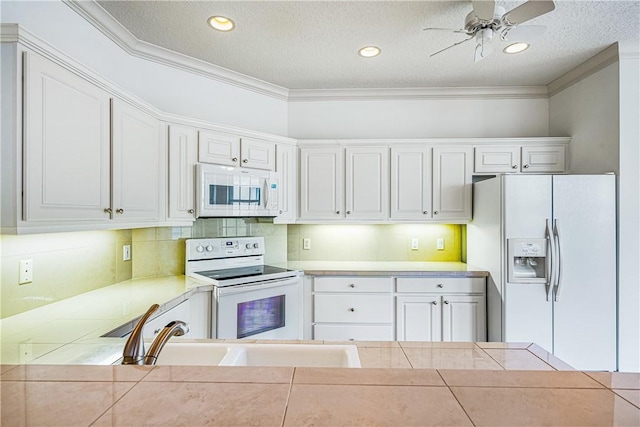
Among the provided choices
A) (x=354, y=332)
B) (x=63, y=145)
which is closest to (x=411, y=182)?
(x=354, y=332)

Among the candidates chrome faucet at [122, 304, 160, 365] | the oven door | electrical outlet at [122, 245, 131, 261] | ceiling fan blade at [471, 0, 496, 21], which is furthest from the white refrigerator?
electrical outlet at [122, 245, 131, 261]

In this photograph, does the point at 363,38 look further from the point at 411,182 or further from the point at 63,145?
the point at 63,145

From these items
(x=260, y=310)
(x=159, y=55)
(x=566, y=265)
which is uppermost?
(x=159, y=55)

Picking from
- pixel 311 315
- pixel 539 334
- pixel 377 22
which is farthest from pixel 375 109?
pixel 539 334

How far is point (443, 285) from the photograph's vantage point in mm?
2809

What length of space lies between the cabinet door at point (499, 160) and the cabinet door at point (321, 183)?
4.29 feet

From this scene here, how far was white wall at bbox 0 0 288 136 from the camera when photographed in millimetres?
1749

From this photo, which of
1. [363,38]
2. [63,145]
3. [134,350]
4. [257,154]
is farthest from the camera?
[257,154]

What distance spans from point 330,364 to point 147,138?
1870 millimetres

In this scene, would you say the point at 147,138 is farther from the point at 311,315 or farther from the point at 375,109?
the point at 375,109

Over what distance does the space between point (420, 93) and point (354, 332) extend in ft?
8.00

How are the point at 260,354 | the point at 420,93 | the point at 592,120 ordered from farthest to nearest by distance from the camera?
1. the point at 420,93
2. the point at 592,120
3. the point at 260,354

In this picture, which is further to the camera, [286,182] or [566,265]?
[286,182]

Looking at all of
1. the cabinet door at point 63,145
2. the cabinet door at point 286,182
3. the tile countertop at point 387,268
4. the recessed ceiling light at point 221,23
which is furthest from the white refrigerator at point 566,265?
the cabinet door at point 63,145
